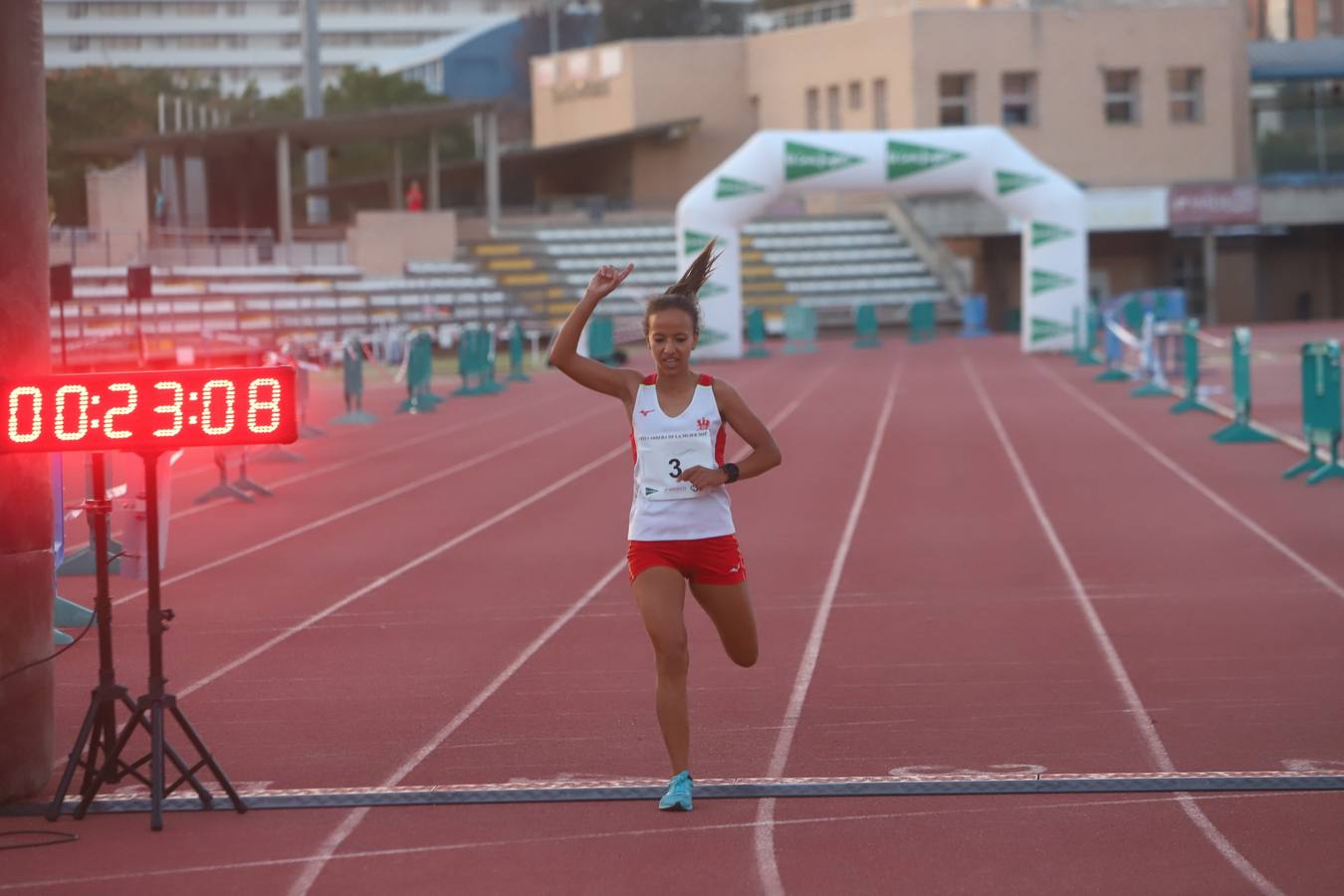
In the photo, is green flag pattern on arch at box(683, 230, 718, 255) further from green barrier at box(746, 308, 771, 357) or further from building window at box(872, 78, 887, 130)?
building window at box(872, 78, 887, 130)

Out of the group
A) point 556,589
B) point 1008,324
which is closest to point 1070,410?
point 556,589

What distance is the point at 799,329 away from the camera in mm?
43875

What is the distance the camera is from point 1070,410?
25578 mm

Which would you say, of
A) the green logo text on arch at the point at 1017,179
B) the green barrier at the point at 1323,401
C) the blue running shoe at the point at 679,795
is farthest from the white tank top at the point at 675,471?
the green logo text on arch at the point at 1017,179

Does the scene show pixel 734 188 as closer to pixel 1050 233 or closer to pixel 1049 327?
pixel 1050 233

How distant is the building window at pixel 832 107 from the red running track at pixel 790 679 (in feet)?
137

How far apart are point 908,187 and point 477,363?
1054 centimetres

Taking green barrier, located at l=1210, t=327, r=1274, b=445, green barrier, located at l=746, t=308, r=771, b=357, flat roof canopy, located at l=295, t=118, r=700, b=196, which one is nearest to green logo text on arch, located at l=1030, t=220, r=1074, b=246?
green barrier, located at l=746, t=308, r=771, b=357

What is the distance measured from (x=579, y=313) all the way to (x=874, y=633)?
151 inches

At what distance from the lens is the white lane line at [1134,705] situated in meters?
5.76

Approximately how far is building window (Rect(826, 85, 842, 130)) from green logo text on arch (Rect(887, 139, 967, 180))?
21933mm

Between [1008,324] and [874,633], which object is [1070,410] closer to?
[874,633]

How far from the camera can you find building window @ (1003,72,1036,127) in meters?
56.5

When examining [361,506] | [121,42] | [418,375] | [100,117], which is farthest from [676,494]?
[121,42]
